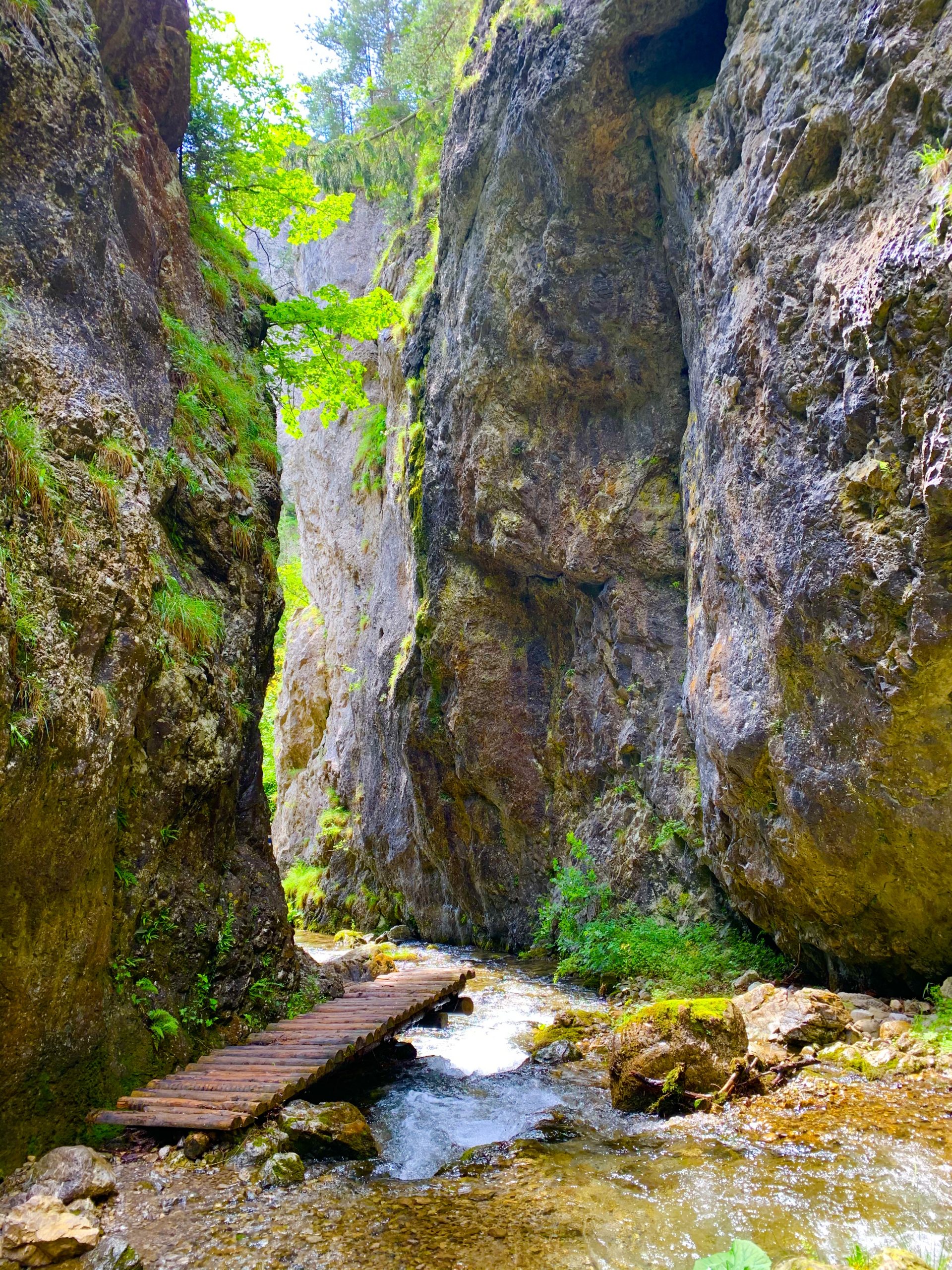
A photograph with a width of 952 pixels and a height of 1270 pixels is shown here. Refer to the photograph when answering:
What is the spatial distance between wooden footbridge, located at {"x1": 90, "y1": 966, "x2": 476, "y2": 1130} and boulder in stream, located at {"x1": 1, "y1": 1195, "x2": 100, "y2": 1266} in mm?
935

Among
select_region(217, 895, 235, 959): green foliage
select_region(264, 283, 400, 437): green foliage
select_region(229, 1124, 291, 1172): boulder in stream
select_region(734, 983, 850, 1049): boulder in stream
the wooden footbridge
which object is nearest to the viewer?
select_region(229, 1124, 291, 1172): boulder in stream

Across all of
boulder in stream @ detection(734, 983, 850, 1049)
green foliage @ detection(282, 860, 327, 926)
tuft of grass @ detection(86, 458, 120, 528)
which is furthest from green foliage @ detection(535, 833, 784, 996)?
green foliage @ detection(282, 860, 327, 926)

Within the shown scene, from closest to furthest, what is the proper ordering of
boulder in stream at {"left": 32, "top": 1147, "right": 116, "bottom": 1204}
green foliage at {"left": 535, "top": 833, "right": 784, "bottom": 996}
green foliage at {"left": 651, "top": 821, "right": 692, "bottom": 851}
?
boulder in stream at {"left": 32, "top": 1147, "right": 116, "bottom": 1204}, green foliage at {"left": 535, "top": 833, "right": 784, "bottom": 996}, green foliage at {"left": 651, "top": 821, "right": 692, "bottom": 851}

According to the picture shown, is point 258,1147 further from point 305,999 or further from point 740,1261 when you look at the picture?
point 740,1261

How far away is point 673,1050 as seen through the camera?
5.98 m

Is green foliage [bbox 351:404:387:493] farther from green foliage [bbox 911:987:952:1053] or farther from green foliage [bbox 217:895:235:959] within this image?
green foliage [bbox 911:987:952:1053]

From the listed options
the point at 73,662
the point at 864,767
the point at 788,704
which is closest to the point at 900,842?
the point at 864,767

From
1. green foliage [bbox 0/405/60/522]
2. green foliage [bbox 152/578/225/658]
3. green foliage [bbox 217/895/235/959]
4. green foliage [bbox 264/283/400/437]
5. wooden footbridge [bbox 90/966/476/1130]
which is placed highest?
green foliage [bbox 264/283/400/437]

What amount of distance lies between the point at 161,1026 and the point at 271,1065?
0.91m

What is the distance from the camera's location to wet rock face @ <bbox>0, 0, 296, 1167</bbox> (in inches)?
197

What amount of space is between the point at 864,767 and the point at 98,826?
21.3ft

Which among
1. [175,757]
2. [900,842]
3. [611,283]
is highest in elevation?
[611,283]

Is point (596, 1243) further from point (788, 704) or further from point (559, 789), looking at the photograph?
point (559, 789)

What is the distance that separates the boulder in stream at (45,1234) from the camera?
3.82 meters
